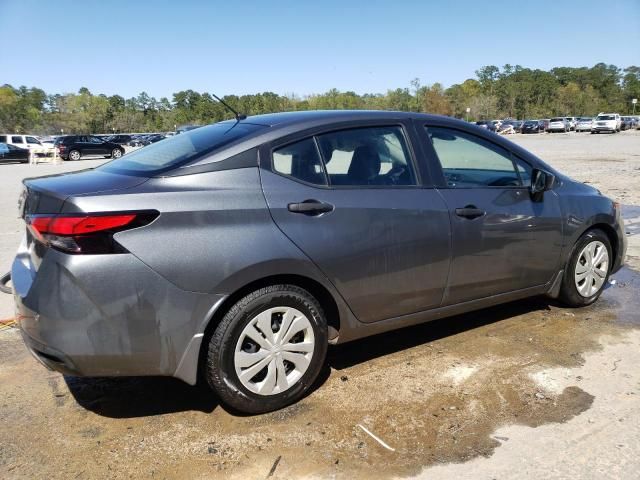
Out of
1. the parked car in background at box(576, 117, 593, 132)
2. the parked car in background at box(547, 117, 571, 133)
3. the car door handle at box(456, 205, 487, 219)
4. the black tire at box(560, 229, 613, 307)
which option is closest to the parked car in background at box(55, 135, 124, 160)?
the black tire at box(560, 229, 613, 307)

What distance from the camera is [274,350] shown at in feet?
9.90

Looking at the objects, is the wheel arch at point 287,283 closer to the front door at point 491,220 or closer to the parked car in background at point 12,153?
the front door at point 491,220

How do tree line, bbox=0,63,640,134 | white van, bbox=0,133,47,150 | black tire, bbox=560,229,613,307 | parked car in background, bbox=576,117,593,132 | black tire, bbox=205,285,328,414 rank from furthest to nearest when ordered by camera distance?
1. tree line, bbox=0,63,640,134
2. parked car in background, bbox=576,117,593,132
3. white van, bbox=0,133,47,150
4. black tire, bbox=560,229,613,307
5. black tire, bbox=205,285,328,414

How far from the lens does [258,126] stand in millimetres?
3326

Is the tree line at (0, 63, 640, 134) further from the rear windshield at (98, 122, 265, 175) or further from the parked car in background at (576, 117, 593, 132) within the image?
the rear windshield at (98, 122, 265, 175)

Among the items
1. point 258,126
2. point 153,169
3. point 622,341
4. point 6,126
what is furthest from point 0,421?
point 6,126

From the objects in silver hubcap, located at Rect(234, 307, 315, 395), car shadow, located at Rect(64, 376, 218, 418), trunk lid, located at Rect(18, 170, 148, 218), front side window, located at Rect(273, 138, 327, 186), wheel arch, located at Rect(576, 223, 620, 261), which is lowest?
car shadow, located at Rect(64, 376, 218, 418)

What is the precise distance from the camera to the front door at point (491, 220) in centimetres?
370

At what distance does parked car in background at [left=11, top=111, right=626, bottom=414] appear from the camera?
104 inches

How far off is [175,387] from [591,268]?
3.45 metres

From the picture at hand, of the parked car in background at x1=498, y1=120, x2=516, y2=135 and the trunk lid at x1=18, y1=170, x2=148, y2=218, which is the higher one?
the parked car in background at x1=498, y1=120, x2=516, y2=135

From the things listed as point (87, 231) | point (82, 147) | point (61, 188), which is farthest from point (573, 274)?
point (82, 147)

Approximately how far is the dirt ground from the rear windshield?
4.49ft

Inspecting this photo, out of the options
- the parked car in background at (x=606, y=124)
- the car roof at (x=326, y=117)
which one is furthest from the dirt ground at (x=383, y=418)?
the parked car in background at (x=606, y=124)
